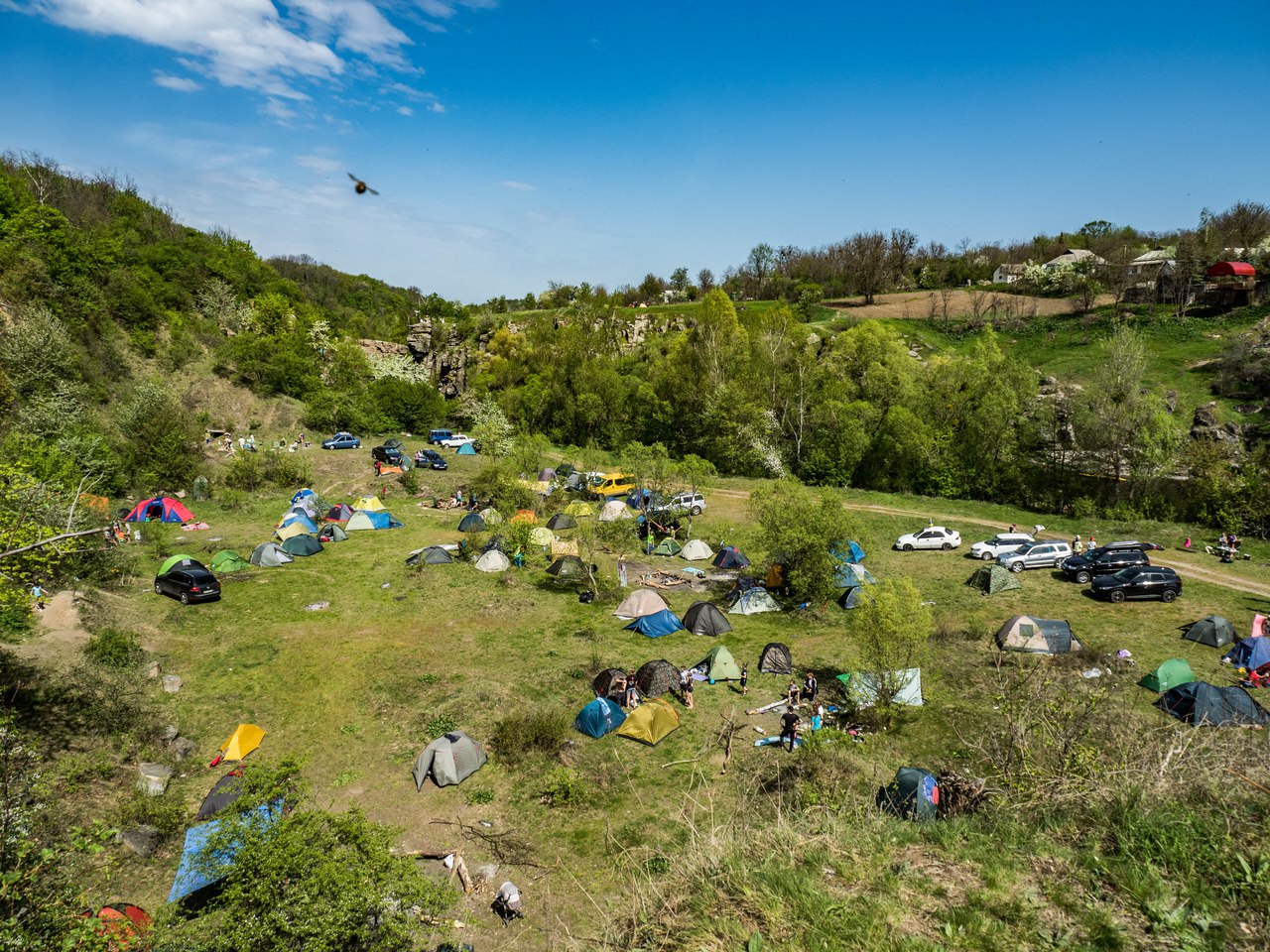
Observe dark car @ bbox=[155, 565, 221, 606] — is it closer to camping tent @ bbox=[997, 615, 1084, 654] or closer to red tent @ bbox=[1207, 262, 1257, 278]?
camping tent @ bbox=[997, 615, 1084, 654]

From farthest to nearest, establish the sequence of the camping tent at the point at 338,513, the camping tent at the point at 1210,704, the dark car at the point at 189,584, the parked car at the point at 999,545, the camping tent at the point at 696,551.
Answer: the camping tent at the point at 338,513 → the camping tent at the point at 696,551 → the parked car at the point at 999,545 → the dark car at the point at 189,584 → the camping tent at the point at 1210,704

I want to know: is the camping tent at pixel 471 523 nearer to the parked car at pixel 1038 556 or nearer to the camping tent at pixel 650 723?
the camping tent at pixel 650 723

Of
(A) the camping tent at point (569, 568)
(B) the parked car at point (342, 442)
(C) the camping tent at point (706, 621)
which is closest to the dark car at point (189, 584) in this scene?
(A) the camping tent at point (569, 568)

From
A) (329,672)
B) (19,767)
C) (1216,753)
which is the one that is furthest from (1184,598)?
(19,767)

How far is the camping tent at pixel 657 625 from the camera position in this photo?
20984 millimetres

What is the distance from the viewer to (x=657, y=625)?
69.2 feet

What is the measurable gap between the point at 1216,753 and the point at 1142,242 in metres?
121

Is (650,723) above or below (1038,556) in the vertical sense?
below

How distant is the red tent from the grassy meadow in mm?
46800

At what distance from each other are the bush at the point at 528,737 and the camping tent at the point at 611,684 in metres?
1.87

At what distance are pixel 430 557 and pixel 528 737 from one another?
45.5ft

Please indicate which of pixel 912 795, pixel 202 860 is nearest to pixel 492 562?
pixel 202 860

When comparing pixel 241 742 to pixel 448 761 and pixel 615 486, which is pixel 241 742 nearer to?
pixel 448 761

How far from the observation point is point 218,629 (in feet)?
65.0
